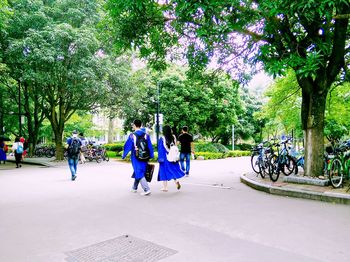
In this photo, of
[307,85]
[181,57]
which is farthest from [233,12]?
[181,57]

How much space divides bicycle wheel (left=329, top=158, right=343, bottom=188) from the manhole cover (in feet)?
18.6

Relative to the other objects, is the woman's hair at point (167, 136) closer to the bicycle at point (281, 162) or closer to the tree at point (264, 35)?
the tree at point (264, 35)

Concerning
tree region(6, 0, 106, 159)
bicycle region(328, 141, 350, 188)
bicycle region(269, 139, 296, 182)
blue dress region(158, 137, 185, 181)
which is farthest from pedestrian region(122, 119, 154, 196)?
tree region(6, 0, 106, 159)

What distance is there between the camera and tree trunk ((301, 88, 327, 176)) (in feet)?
28.6

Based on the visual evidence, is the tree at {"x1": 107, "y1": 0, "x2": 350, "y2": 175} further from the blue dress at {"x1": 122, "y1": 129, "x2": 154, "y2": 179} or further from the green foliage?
the green foliage

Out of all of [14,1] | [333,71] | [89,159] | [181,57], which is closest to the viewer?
[333,71]

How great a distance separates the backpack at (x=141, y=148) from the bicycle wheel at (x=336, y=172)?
186 inches

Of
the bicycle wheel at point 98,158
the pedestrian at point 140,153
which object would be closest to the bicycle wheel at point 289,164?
the pedestrian at point 140,153

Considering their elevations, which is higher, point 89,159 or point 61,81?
point 61,81

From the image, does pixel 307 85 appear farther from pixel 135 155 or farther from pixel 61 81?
pixel 61 81

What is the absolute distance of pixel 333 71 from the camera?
855cm

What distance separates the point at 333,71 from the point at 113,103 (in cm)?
1442

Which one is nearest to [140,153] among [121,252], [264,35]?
[121,252]

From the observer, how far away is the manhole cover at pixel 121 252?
12.5 feet
